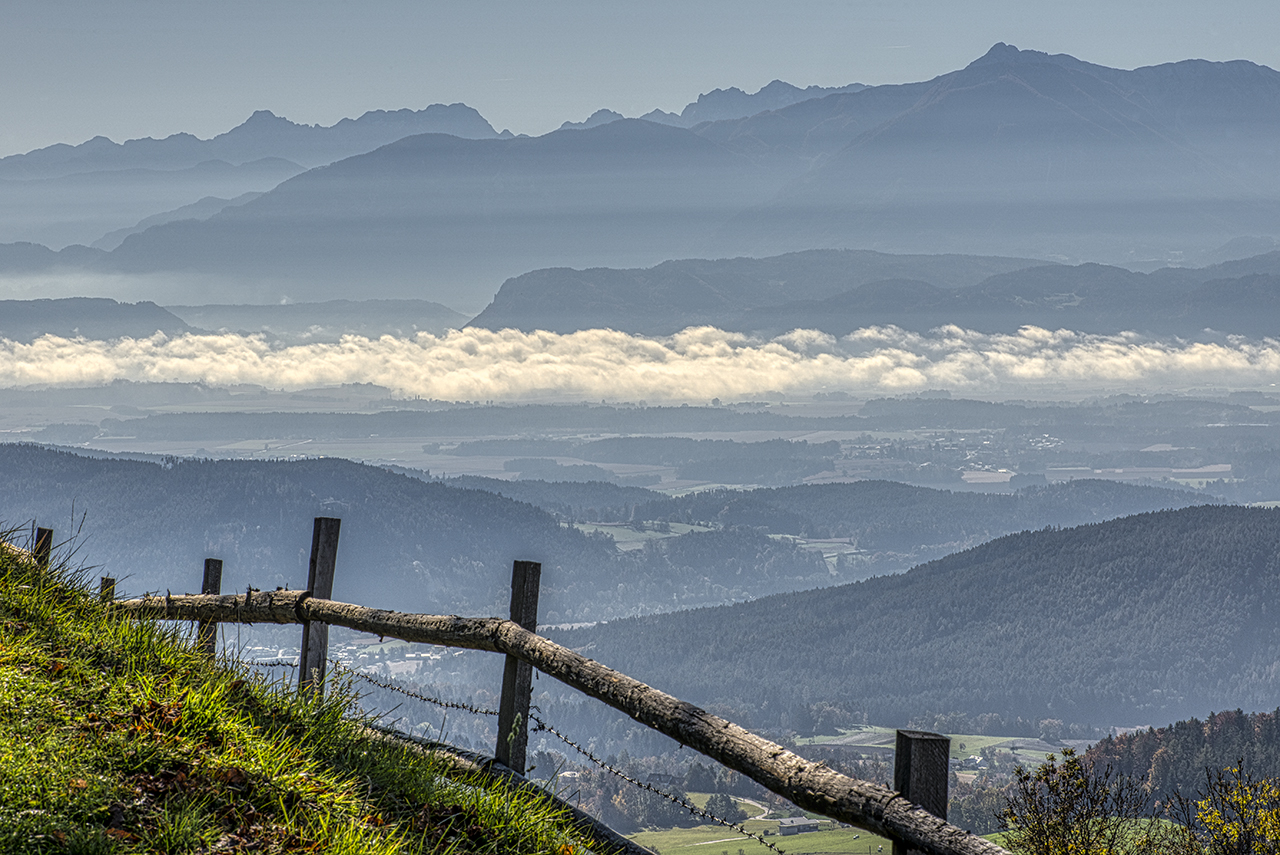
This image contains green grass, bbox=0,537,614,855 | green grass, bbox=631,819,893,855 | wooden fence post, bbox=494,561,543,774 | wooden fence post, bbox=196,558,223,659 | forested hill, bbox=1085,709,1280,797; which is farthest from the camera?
green grass, bbox=631,819,893,855

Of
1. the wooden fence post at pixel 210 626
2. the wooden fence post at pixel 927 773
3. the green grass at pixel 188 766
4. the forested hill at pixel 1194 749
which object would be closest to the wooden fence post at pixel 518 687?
the green grass at pixel 188 766

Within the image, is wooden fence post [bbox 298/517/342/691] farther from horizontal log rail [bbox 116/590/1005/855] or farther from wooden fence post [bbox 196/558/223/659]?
wooden fence post [bbox 196/558/223/659]

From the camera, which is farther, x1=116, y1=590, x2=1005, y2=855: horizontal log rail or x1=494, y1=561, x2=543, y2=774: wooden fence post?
x1=494, y1=561, x2=543, y2=774: wooden fence post

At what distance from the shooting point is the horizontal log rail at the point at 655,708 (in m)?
4.98

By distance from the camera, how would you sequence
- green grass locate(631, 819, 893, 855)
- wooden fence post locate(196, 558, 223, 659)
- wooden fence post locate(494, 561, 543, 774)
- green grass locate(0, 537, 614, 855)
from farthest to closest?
green grass locate(631, 819, 893, 855)
wooden fence post locate(196, 558, 223, 659)
wooden fence post locate(494, 561, 543, 774)
green grass locate(0, 537, 614, 855)

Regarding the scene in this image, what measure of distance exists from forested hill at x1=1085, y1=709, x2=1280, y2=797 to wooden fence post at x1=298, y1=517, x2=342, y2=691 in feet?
289

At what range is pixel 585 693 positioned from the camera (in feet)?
25.4

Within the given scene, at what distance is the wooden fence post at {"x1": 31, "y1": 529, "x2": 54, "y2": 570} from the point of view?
9.12 meters

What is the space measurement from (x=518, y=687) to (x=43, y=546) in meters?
5.29

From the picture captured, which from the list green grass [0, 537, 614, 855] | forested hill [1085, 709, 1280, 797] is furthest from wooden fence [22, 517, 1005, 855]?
forested hill [1085, 709, 1280, 797]

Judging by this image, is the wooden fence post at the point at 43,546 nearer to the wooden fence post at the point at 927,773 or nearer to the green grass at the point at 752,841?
the wooden fence post at the point at 927,773

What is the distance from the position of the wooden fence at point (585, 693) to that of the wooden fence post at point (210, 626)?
18 mm

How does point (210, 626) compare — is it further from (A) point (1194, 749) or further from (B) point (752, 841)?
(B) point (752, 841)

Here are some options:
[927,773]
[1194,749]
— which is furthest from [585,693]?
[1194,749]
